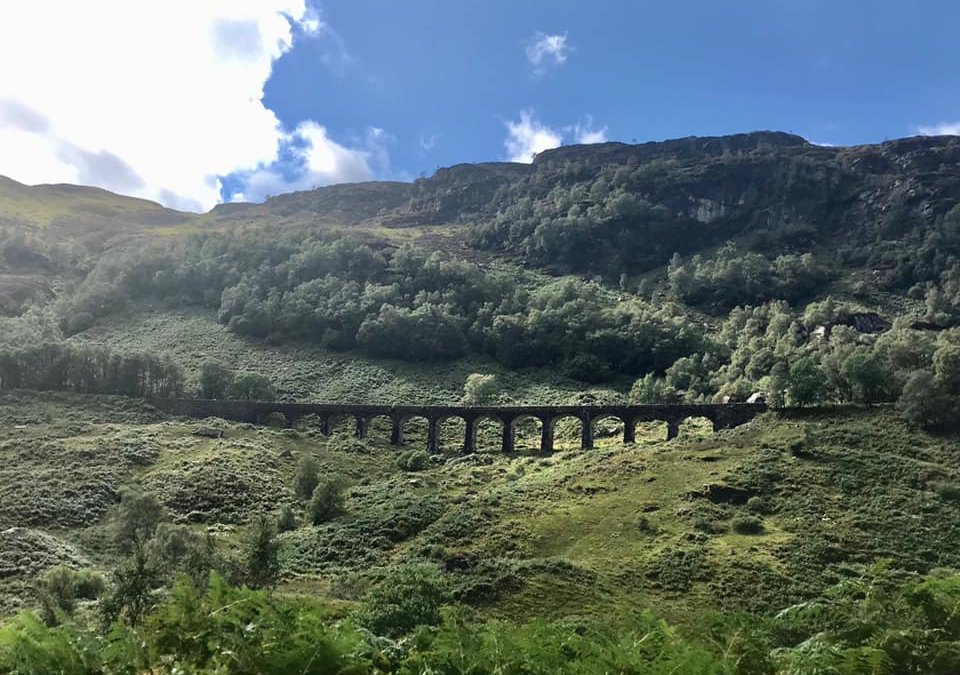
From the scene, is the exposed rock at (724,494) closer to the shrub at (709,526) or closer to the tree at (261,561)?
the shrub at (709,526)

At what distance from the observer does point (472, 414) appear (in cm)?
8750

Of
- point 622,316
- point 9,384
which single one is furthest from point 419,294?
point 9,384

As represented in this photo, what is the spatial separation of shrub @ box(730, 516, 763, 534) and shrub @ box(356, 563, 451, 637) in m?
27.6

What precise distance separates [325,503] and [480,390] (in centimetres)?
5012

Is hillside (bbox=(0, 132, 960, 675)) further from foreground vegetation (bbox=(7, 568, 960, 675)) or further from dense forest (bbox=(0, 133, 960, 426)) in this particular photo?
dense forest (bbox=(0, 133, 960, 426))

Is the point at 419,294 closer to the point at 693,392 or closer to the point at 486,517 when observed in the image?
the point at 693,392

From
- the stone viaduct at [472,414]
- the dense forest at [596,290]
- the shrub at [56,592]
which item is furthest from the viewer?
the dense forest at [596,290]

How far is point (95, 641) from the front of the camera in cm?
1161

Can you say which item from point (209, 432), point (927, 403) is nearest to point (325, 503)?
point (209, 432)

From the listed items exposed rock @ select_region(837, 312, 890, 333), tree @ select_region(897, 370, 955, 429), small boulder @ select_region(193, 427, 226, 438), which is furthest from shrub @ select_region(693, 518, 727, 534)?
exposed rock @ select_region(837, 312, 890, 333)

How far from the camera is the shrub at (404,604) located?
21297 millimetres

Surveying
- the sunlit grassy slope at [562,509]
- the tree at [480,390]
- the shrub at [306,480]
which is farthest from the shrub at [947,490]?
the tree at [480,390]

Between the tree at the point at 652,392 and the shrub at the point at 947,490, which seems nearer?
the shrub at the point at 947,490

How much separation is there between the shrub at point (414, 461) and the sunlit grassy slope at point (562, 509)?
1.11m
